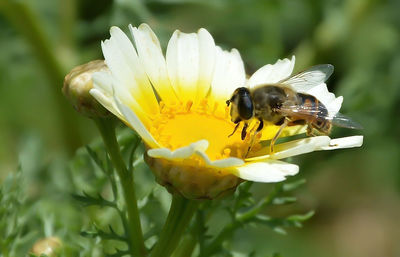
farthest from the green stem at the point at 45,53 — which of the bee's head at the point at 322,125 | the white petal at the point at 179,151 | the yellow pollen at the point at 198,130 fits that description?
the white petal at the point at 179,151

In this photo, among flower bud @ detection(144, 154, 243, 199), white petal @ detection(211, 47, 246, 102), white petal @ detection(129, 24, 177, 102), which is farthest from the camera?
white petal @ detection(211, 47, 246, 102)

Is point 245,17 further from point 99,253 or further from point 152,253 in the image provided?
point 152,253

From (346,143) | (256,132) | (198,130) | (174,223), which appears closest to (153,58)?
(198,130)

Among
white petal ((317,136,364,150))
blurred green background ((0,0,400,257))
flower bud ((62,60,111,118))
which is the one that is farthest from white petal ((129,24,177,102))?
blurred green background ((0,0,400,257))

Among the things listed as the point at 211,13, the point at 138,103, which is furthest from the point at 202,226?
the point at 211,13

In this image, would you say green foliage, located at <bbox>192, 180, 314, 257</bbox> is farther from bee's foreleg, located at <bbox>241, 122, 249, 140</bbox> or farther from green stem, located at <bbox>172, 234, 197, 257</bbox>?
Result: bee's foreleg, located at <bbox>241, 122, 249, 140</bbox>

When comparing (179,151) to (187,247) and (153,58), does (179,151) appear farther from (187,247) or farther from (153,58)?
(187,247)

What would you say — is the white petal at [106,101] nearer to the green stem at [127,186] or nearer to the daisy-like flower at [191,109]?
the daisy-like flower at [191,109]
